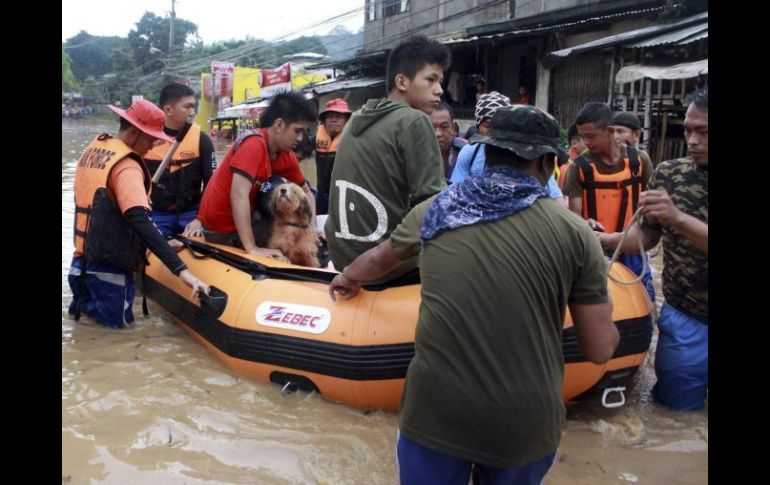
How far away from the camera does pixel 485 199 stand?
Result: 1.90 metres

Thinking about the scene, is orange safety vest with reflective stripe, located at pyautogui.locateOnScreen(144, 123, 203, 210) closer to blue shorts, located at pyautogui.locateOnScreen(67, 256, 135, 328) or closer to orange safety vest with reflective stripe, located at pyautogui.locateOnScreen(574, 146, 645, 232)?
blue shorts, located at pyautogui.locateOnScreen(67, 256, 135, 328)

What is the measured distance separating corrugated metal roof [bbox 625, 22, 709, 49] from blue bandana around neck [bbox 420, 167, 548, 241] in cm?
866

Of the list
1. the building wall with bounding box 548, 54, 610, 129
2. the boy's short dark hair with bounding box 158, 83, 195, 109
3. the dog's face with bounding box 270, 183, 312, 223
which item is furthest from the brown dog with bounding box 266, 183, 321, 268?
the building wall with bounding box 548, 54, 610, 129

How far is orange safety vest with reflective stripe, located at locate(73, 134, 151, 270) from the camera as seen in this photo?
432 cm

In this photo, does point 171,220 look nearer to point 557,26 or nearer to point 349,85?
point 557,26

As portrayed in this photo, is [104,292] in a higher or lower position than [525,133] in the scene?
lower

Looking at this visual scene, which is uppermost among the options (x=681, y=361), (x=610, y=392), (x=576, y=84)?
(x=576, y=84)

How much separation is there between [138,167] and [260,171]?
0.78 metres

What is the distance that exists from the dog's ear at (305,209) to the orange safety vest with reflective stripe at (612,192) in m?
1.87

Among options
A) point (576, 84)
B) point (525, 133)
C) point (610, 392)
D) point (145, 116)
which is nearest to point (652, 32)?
point (576, 84)

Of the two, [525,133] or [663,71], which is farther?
[663,71]

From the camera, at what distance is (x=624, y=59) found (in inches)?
439

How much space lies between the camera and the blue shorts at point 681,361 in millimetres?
3539

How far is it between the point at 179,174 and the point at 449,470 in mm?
4363
